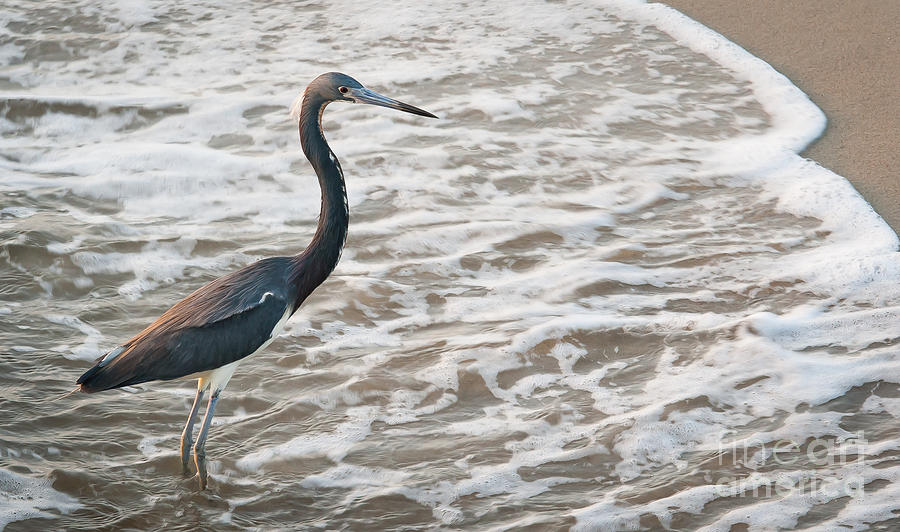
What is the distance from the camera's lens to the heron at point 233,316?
10.9 ft

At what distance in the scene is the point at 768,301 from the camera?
462cm

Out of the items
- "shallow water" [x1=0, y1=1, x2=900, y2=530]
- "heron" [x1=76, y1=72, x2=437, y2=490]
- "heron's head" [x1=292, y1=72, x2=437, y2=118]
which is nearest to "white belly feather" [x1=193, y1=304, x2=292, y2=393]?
"heron" [x1=76, y1=72, x2=437, y2=490]

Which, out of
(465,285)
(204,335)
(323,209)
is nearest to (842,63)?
(465,285)

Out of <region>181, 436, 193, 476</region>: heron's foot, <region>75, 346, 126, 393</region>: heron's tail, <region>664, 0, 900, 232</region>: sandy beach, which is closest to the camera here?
<region>75, 346, 126, 393</region>: heron's tail

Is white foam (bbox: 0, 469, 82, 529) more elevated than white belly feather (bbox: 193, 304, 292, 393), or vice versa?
white belly feather (bbox: 193, 304, 292, 393)

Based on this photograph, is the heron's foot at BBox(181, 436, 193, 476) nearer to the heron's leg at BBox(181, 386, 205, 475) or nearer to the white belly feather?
the heron's leg at BBox(181, 386, 205, 475)

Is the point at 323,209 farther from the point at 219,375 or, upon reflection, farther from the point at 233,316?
the point at 219,375

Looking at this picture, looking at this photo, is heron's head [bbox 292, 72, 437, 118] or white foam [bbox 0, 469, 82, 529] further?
heron's head [bbox 292, 72, 437, 118]

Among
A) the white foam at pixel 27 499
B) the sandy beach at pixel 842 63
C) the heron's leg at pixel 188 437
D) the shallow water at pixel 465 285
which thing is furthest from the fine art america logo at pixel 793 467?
the white foam at pixel 27 499

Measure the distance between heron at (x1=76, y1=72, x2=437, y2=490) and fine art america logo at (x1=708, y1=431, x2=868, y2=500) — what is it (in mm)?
1726

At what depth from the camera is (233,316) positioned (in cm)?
342

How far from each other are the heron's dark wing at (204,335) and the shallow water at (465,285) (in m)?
0.46

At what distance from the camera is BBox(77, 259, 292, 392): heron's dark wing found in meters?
3.30

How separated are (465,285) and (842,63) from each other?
3909 millimetres
